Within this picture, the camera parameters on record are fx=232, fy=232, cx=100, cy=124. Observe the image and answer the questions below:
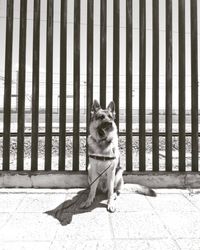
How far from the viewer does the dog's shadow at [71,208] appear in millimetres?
2781

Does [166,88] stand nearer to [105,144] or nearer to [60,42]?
[105,144]

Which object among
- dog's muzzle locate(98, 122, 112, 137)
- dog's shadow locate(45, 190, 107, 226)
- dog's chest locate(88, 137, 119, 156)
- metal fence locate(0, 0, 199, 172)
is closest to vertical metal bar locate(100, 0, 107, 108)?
metal fence locate(0, 0, 199, 172)

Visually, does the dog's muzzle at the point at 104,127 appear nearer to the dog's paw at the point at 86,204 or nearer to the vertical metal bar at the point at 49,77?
the dog's paw at the point at 86,204

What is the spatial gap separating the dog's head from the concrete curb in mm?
911

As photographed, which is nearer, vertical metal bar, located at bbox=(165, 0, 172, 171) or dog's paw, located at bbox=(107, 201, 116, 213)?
dog's paw, located at bbox=(107, 201, 116, 213)

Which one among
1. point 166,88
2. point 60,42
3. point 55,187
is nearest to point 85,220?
point 55,187

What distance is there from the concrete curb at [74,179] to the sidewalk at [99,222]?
0.22m

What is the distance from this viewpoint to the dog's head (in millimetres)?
3279

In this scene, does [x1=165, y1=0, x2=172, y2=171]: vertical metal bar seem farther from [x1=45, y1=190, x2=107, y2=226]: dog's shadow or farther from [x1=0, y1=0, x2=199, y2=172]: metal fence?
[x1=45, y1=190, x2=107, y2=226]: dog's shadow

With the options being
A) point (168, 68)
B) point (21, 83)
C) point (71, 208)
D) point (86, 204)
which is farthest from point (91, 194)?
point (168, 68)

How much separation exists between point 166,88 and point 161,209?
2.02 metres

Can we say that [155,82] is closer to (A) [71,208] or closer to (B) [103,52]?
(B) [103,52]

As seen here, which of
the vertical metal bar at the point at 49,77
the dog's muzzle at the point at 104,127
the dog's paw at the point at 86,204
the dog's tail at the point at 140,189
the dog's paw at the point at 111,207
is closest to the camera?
the dog's paw at the point at 111,207

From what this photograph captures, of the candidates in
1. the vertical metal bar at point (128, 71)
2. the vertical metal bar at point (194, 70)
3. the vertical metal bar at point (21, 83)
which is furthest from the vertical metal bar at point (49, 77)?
the vertical metal bar at point (194, 70)
